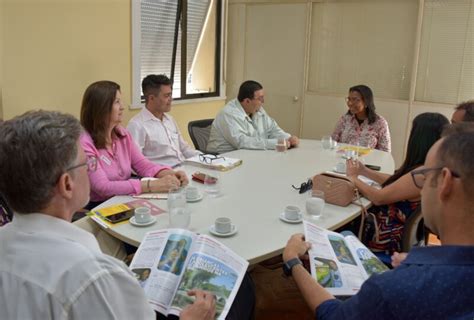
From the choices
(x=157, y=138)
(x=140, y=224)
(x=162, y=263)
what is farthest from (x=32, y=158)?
(x=157, y=138)

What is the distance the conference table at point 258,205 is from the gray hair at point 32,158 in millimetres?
734

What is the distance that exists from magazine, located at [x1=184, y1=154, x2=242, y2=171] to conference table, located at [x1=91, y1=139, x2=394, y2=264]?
0.14ft

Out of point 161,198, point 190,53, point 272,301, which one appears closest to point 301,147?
point 272,301

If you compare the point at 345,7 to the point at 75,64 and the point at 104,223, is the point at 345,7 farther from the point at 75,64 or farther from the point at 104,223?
the point at 104,223

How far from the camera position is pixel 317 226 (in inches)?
71.4

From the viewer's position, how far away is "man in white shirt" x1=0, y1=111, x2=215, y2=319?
884 mm

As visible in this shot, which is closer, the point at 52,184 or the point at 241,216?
the point at 52,184

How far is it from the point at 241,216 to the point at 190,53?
12.5 ft

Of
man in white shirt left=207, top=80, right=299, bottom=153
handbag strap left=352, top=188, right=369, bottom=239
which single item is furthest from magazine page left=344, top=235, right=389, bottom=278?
man in white shirt left=207, top=80, right=299, bottom=153

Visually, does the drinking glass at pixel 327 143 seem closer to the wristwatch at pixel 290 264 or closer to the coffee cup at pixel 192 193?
the coffee cup at pixel 192 193

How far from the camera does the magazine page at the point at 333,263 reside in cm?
146

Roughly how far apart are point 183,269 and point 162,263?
0.08 m

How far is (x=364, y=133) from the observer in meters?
3.87

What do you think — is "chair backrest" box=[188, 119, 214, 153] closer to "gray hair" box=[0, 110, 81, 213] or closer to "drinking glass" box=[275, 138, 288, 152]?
"drinking glass" box=[275, 138, 288, 152]
